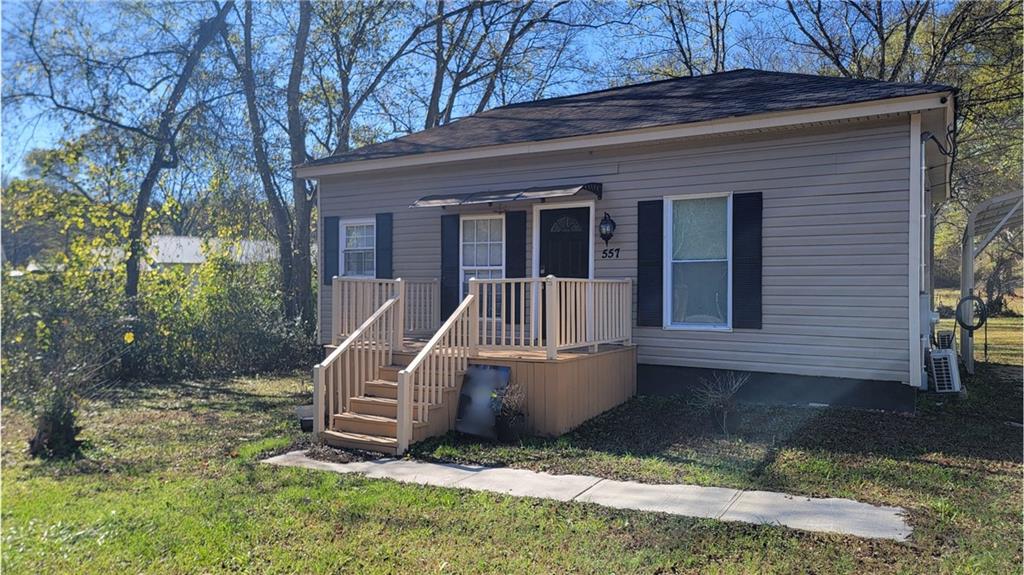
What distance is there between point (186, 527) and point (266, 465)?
158 centimetres

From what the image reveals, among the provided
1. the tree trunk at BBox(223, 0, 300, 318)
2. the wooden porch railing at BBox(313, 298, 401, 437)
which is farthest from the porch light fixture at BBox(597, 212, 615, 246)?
the tree trunk at BBox(223, 0, 300, 318)

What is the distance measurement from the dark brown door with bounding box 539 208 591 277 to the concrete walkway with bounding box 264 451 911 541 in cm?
373

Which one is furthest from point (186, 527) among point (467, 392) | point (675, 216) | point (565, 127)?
point (565, 127)

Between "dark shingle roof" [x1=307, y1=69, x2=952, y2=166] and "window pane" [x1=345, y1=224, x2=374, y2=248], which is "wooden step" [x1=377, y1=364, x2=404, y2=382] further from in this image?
"window pane" [x1=345, y1=224, x2=374, y2=248]

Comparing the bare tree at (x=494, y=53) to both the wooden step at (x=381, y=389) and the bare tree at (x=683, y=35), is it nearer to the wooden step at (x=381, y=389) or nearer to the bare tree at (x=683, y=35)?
the bare tree at (x=683, y=35)

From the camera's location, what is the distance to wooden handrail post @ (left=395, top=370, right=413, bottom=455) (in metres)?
6.28

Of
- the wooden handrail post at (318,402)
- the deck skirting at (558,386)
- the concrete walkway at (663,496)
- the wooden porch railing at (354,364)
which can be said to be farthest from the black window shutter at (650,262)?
the wooden handrail post at (318,402)

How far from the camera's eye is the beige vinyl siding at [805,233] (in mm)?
7051

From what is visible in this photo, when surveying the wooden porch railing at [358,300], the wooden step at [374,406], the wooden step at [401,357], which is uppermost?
the wooden porch railing at [358,300]

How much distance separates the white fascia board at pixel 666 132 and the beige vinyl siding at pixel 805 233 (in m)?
0.32

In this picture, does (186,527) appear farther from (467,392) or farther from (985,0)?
(985,0)

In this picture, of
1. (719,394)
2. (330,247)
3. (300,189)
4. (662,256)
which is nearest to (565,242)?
(662,256)

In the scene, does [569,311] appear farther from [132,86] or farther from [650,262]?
[132,86]

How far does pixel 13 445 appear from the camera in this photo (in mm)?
6508
